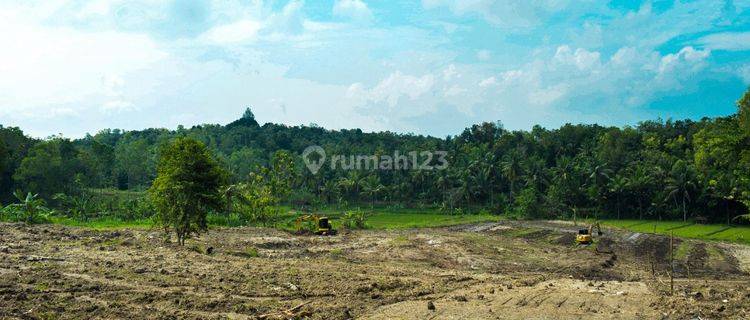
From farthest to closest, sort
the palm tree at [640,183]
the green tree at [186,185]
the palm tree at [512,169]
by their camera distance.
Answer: the palm tree at [512,169] < the palm tree at [640,183] < the green tree at [186,185]

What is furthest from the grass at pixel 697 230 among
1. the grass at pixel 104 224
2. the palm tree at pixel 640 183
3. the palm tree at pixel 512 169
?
the grass at pixel 104 224

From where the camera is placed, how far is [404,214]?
3354 inches

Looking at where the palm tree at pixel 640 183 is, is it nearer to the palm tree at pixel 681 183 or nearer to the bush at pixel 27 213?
the palm tree at pixel 681 183

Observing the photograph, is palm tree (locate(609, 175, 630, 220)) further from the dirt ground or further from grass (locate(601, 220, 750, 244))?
the dirt ground

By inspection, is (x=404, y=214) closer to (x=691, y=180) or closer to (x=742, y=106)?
(x=691, y=180)

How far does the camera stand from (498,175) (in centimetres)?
9425

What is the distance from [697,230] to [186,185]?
53.8 metres

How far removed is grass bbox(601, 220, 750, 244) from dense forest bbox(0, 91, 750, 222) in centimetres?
312

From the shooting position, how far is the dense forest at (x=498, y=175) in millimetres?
71188

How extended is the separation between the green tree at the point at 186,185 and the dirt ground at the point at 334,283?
5.78ft

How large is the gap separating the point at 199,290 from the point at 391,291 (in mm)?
5743

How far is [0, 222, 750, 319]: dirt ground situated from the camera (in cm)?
1516

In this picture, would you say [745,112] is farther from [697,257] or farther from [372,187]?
[372,187]

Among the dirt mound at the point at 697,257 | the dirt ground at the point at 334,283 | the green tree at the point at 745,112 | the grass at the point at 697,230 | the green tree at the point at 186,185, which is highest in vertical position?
the green tree at the point at 745,112
